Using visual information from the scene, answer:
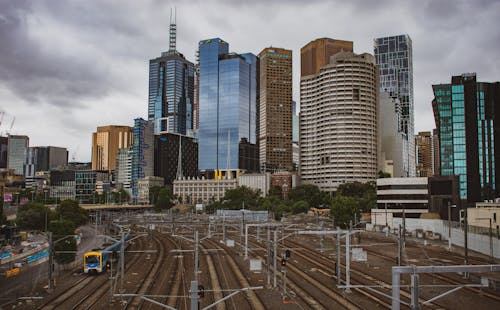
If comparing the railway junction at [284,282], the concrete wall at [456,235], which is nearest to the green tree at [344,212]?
the concrete wall at [456,235]

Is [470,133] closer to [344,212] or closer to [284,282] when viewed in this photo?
[344,212]

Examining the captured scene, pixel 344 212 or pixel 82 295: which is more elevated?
pixel 344 212

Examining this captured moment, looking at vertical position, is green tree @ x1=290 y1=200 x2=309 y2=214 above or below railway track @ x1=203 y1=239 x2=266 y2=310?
above

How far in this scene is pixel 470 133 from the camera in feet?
500

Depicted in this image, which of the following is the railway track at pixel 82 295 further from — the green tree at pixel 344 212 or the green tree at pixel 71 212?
the green tree at pixel 71 212

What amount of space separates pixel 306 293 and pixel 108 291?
1886 cm

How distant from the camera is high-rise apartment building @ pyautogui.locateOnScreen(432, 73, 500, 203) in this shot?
151125 mm

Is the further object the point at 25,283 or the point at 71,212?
the point at 71,212

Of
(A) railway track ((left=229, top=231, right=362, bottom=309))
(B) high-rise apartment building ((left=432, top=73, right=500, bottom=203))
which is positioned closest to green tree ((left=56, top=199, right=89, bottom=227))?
(A) railway track ((left=229, top=231, right=362, bottom=309))

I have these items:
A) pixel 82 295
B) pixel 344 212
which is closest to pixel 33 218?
pixel 344 212

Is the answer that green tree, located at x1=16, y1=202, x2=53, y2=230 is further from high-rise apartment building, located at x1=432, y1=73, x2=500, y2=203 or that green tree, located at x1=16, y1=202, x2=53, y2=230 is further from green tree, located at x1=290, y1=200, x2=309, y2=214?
high-rise apartment building, located at x1=432, y1=73, x2=500, y2=203

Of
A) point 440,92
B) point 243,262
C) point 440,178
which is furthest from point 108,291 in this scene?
point 440,92

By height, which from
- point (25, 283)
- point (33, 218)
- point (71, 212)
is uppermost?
point (71, 212)

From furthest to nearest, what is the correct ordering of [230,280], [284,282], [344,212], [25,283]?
[344,212]
[230,280]
[25,283]
[284,282]
